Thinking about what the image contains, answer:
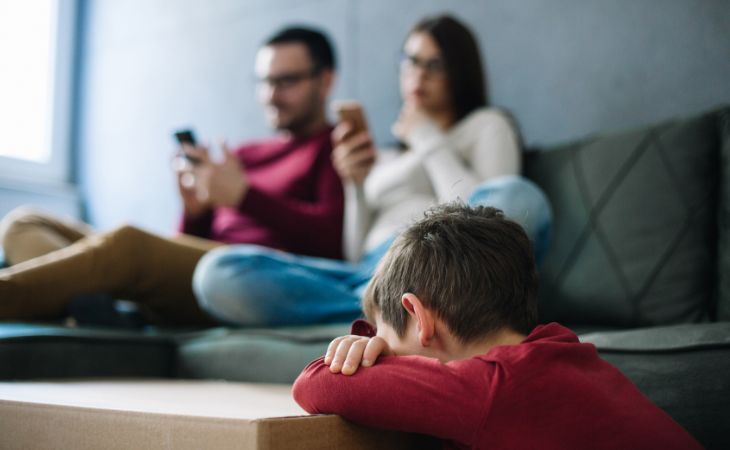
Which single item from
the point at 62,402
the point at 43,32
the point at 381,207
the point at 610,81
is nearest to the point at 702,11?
the point at 610,81

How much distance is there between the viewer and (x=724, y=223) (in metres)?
1.12

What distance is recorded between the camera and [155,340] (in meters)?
1.18

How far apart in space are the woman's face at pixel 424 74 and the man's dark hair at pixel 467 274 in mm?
992

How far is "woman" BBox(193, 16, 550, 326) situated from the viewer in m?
1.16

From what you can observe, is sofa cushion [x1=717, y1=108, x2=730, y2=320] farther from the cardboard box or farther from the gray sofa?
the cardboard box

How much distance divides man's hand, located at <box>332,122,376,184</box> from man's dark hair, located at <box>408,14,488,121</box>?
28 centimetres

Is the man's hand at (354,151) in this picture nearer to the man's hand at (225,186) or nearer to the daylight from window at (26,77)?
the man's hand at (225,186)

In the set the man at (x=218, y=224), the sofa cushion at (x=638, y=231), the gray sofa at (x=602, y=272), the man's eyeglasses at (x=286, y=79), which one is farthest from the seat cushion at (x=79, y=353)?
the man's eyeglasses at (x=286, y=79)

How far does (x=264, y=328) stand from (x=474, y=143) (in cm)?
69

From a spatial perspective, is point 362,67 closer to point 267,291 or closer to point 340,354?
point 267,291

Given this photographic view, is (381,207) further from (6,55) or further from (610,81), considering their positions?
(6,55)

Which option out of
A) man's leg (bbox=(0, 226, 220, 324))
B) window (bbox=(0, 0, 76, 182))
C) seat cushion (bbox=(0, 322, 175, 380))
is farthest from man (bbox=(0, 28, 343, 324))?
window (bbox=(0, 0, 76, 182))

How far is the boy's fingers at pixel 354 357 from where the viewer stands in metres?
0.58

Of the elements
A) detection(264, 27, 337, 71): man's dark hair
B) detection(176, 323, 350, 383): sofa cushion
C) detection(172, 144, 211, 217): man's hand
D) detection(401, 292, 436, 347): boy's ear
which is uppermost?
detection(264, 27, 337, 71): man's dark hair
